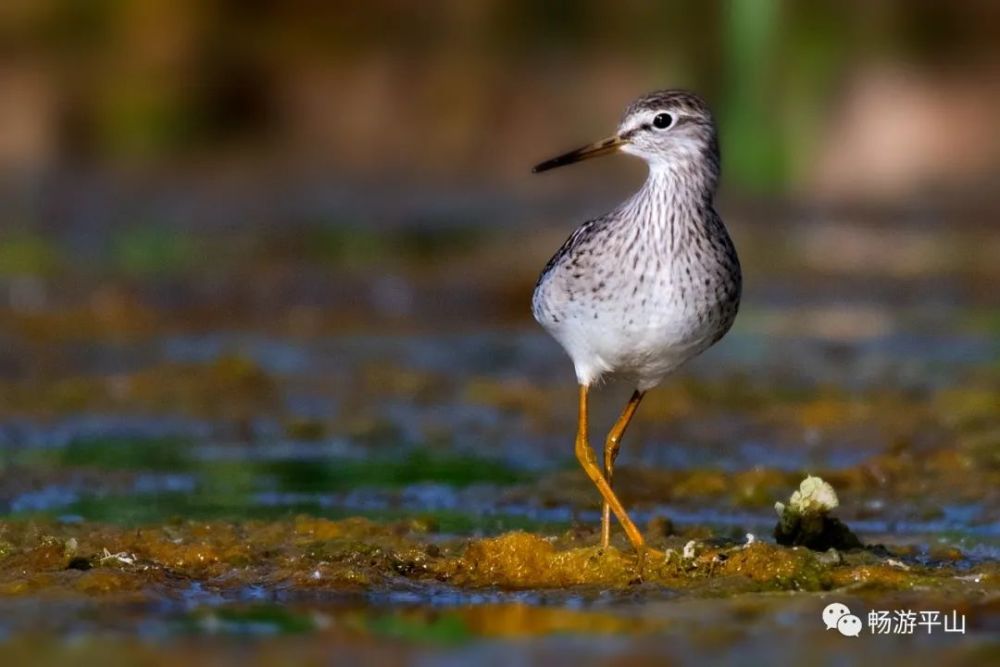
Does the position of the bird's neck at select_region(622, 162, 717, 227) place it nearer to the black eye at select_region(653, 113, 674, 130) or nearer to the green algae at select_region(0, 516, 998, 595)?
the black eye at select_region(653, 113, 674, 130)

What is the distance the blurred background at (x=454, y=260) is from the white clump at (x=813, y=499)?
2.11ft

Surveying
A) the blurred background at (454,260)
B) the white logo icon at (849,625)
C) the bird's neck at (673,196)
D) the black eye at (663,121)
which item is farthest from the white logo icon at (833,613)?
the black eye at (663,121)

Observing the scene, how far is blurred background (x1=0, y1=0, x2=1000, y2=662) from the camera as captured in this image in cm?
989

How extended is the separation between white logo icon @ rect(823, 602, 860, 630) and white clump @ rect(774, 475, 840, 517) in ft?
3.99

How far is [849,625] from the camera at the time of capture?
6.10 meters

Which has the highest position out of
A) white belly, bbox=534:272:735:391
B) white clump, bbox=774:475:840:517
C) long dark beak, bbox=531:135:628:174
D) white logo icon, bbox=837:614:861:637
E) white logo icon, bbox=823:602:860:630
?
long dark beak, bbox=531:135:628:174

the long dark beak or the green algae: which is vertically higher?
the long dark beak

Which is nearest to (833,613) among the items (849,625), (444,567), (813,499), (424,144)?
(849,625)

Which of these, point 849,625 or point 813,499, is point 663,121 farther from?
point 849,625

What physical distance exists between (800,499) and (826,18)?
24.3 meters

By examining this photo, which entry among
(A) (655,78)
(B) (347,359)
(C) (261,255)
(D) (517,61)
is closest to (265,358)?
(B) (347,359)

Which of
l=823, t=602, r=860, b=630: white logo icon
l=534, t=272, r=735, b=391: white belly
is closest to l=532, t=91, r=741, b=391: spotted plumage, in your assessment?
l=534, t=272, r=735, b=391: white belly

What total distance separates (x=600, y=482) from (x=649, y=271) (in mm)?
954

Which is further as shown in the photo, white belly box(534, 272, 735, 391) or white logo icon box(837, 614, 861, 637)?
white belly box(534, 272, 735, 391)
